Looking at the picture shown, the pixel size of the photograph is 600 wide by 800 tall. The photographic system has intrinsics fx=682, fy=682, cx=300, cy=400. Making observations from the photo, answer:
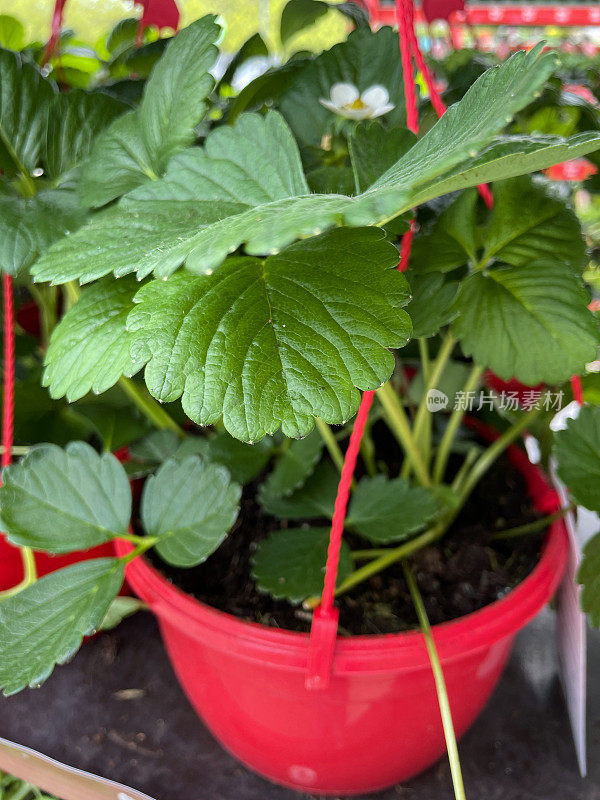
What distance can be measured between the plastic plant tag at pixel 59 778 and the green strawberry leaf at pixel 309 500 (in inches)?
8.4

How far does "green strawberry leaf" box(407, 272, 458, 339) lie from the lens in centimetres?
38

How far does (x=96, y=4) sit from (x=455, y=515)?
88 cm

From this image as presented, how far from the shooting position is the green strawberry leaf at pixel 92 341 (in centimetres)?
33

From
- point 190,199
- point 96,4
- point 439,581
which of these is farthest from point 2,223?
point 96,4

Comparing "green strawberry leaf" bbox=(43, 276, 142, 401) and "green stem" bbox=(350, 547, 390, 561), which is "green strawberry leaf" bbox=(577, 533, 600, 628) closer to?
"green stem" bbox=(350, 547, 390, 561)

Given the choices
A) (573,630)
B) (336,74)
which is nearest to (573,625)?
(573,630)

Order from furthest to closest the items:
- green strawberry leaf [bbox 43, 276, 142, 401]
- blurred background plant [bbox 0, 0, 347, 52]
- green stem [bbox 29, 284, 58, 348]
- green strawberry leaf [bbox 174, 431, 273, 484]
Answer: blurred background plant [bbox 0, 0, 347, 52]
green stem [bbox 29, 284, 58, 348]
green strawberry leaf [bbox 174, 431, 273, 484]
green strawberry leaf [bbox 43, 276, 142, 401]

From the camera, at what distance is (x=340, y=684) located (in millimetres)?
441

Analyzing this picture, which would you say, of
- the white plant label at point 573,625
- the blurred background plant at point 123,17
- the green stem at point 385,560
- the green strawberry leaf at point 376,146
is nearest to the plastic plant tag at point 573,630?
the white plant label at point 573,625

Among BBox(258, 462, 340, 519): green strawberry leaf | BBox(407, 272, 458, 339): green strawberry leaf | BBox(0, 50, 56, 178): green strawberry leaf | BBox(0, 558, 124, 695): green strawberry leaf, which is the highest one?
BBox(0, 50, 56, 178): green strawberry leaf

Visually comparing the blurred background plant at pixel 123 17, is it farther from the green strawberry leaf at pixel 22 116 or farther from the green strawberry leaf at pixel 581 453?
the green strawberry leaf at pixel 581 453

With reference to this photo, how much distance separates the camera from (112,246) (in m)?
0.31

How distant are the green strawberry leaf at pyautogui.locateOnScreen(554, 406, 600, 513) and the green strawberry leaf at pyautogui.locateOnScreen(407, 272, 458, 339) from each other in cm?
13

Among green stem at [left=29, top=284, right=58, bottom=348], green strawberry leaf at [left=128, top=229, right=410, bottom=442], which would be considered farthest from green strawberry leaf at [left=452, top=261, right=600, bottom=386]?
green stem at [left=29, top=284, right=58, bottom=348]
